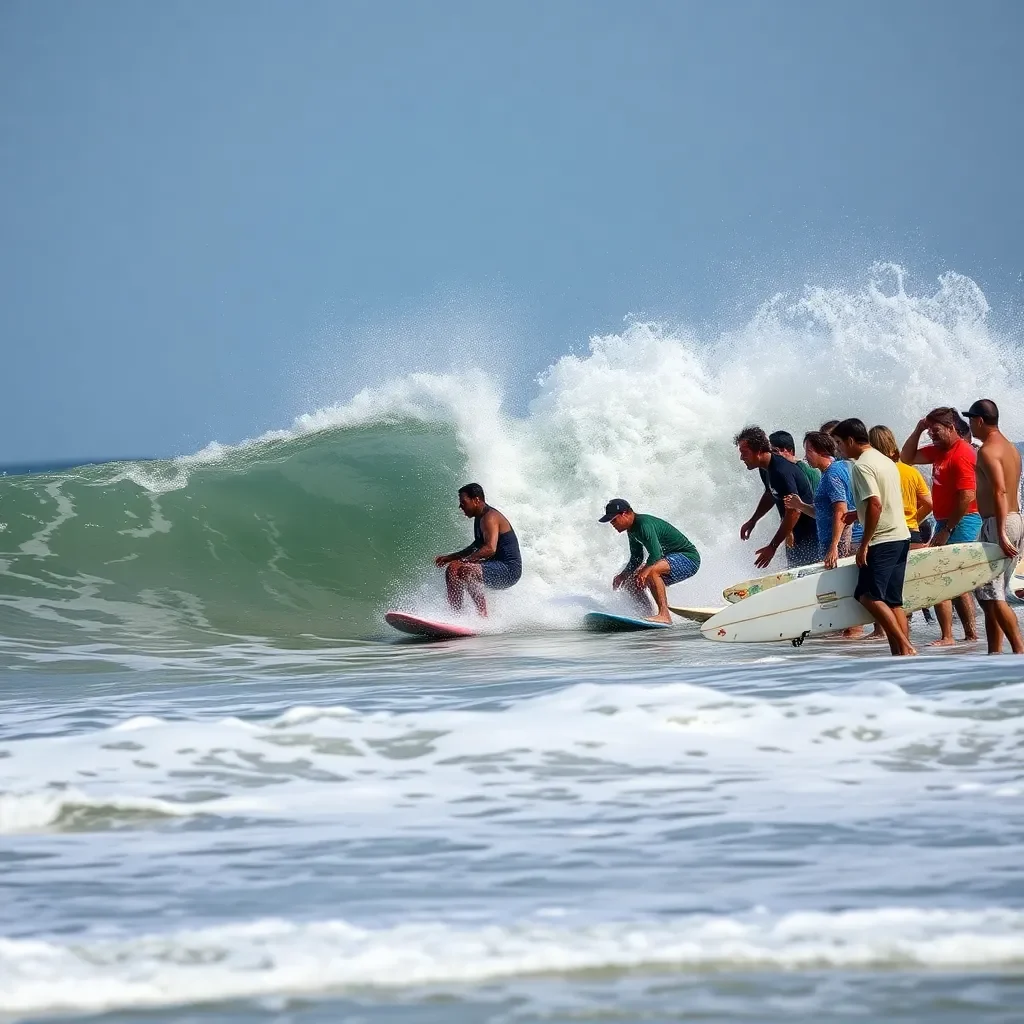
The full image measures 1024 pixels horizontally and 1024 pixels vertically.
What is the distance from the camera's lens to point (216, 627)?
462 inches

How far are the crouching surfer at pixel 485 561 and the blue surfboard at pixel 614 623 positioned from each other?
71 cm

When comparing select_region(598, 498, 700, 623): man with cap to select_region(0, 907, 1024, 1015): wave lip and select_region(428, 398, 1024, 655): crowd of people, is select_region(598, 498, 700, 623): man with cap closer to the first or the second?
select_region(428, 398, 1024, 655): crowd of people

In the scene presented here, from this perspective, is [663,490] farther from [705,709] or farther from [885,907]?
[885,907]

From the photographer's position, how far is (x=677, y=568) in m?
10.2

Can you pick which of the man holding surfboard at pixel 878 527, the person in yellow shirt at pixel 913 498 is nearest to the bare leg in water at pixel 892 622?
the man holding surfboard at pixel 878 527

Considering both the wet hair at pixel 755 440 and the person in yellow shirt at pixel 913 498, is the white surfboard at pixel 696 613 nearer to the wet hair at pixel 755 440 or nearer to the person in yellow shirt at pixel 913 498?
the wet hair at pixel 755 440

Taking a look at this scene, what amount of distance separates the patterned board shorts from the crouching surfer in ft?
13.5

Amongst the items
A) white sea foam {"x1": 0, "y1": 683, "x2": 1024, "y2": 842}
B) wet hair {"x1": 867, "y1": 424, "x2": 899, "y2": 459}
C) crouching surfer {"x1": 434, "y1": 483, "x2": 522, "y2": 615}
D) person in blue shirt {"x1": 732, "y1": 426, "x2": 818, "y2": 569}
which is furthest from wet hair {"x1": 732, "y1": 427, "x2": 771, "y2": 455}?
white sea foam {"x1": 0, "y1": 683, "x2": 1024, "y2": 842}

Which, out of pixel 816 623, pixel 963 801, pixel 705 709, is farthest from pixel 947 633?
pixel 963 801

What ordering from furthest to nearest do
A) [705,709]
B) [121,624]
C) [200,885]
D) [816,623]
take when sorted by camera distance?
[121,624] < [816,623] < [705,709] < [200,885]

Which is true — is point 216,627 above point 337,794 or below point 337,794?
above

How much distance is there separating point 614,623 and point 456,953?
→ 676 cm

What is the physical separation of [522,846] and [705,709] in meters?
1.86

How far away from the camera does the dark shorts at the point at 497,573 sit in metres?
10.6
